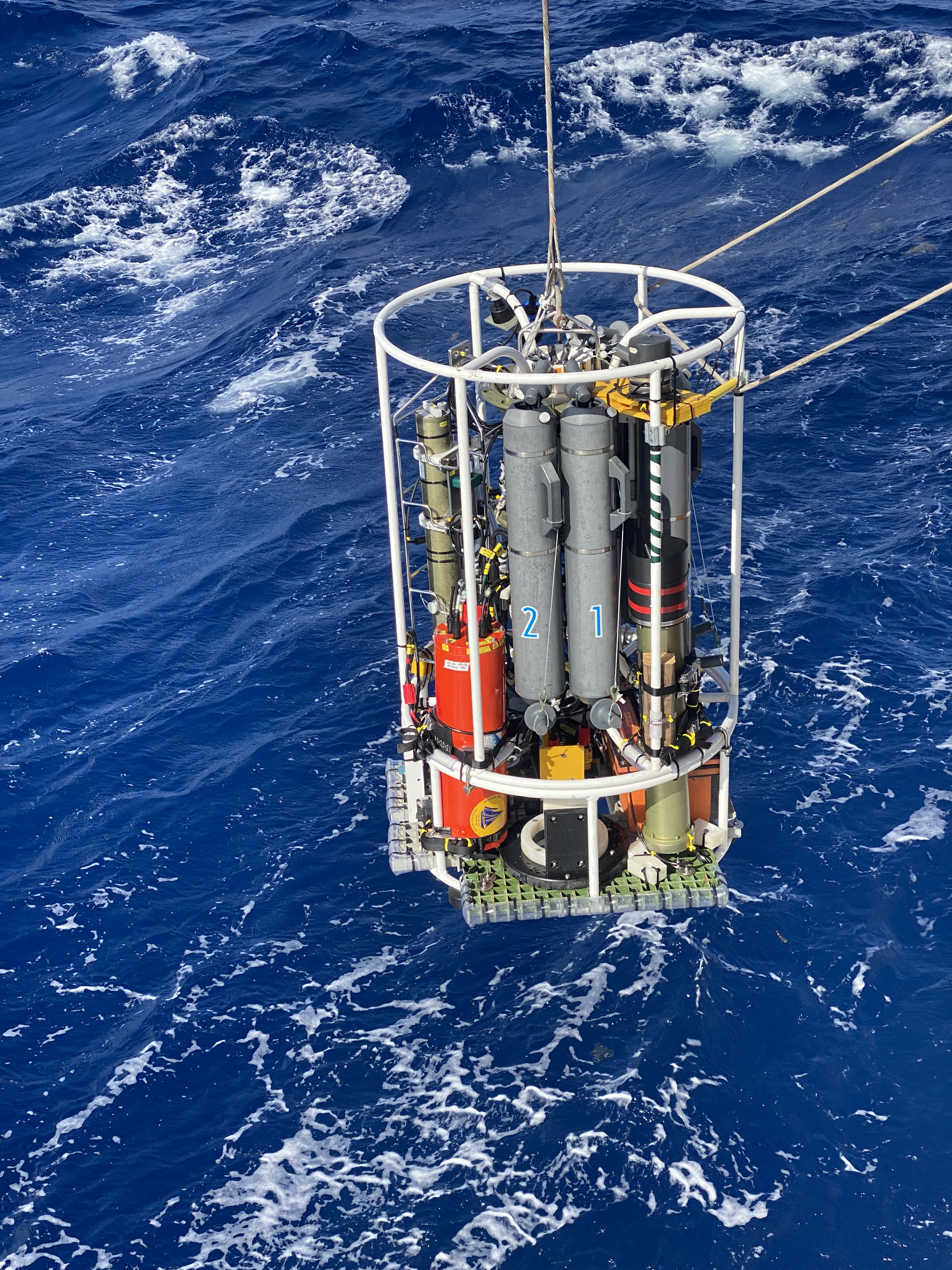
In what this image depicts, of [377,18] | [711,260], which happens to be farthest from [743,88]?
[377,18]

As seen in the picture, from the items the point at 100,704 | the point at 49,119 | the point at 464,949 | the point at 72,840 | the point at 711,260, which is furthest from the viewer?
the point at 49,119

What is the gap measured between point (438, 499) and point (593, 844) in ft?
24.5

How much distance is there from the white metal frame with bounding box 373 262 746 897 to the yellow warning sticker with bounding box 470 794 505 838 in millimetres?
613

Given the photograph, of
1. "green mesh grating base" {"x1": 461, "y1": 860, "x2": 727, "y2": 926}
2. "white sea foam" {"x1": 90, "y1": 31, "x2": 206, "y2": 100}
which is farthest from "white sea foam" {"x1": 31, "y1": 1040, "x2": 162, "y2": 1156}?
"white sea foam" {"x1": 90, "y1": 31, "x2": 206, "y2": 100}

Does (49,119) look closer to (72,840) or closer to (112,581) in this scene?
(112,581)

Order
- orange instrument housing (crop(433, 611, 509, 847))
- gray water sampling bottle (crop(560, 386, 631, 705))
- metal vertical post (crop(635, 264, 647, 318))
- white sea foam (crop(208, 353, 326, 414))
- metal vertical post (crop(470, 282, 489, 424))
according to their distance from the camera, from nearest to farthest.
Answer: gray water sampling bottle (crop(560, 386, 631, 705)), metal vertical post (crop(635, 264, 647, 318)), orange instrument housing (crop(433, 611, 509, 847)), metal vertical post (crop(470, 282, 489, 424)), white sea foam (crop(208, 353, 326, 414))

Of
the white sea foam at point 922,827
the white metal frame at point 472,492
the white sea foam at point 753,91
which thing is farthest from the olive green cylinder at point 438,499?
the white sea foam at point 753,91

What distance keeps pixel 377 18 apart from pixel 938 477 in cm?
6494

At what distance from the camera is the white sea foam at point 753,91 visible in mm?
76250

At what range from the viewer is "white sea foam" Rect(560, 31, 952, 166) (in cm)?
7625

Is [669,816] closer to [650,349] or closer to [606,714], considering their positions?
[606,714]

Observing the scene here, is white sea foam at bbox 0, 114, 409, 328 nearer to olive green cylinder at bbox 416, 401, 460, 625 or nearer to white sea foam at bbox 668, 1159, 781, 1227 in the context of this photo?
olive green cylinder at bbox 416, 401, 460, 625

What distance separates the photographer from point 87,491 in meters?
54.8

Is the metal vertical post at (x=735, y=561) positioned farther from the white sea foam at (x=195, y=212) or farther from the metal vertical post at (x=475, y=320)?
the white sea foam at (x=195, y=212)
